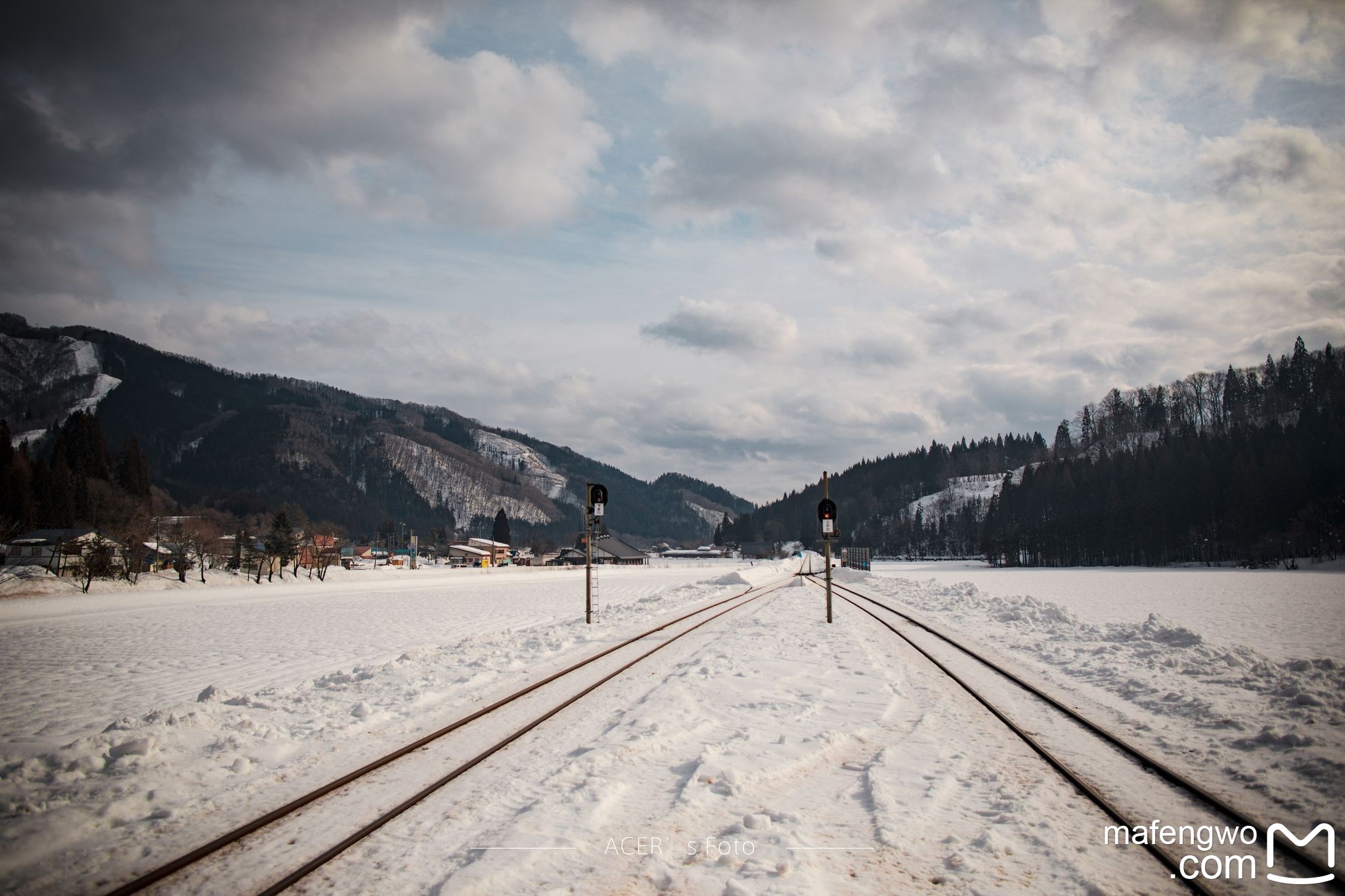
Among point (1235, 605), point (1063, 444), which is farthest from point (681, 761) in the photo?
point (1063, 444)

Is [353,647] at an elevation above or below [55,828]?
below

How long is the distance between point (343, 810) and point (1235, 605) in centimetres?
Result: 3642

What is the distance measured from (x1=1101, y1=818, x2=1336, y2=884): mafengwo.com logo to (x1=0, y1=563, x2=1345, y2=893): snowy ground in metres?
0.23

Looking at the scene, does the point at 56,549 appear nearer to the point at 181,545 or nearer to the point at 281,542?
the point at 181,545

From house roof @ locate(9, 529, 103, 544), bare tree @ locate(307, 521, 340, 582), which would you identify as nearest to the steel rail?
house roof @ locate(9, 529, 103, 544)

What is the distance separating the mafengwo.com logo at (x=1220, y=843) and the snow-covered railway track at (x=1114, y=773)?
5 centimetres

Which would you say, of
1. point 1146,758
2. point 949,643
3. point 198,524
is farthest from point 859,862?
point 198,524

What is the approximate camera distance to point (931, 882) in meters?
4.81

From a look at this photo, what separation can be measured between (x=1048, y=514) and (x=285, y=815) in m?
144

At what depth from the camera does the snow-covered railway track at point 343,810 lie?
4871 mm

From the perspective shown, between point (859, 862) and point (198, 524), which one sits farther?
point (198, 524)

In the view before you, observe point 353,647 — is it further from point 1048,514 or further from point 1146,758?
point 1048,514

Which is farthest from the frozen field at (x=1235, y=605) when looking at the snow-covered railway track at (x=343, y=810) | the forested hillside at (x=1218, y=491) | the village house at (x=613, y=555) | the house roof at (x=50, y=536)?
the village house at (x=613, y=555)

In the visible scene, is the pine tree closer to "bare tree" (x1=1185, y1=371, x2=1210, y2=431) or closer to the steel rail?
the steel rail
